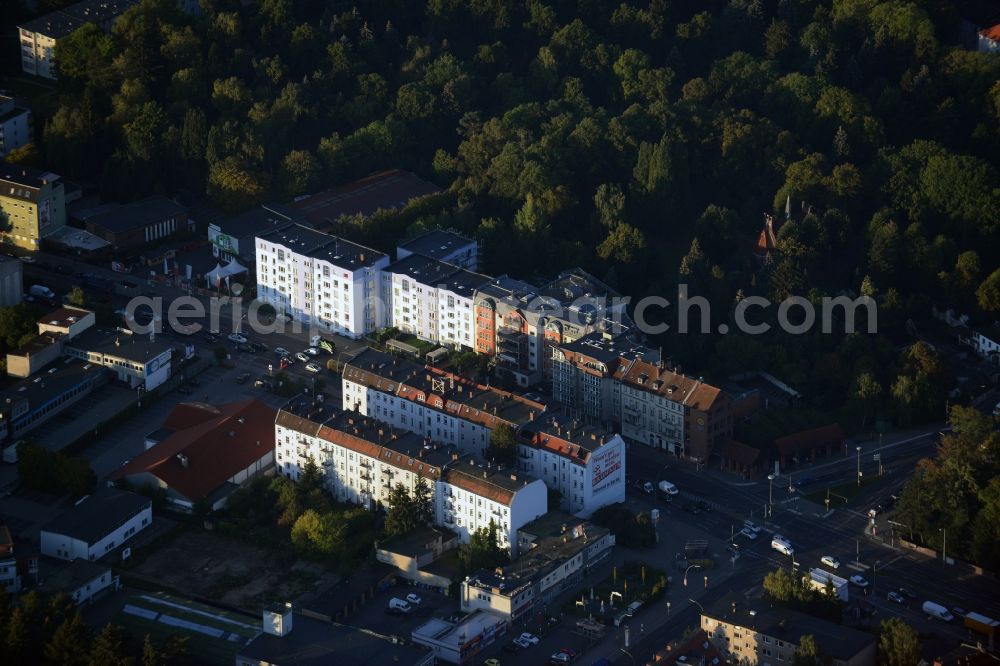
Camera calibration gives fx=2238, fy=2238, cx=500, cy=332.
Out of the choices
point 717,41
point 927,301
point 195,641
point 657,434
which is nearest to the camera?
point 195,641

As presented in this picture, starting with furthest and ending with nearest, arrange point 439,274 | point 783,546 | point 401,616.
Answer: point 439,274 < point 783,546 < point 401,616

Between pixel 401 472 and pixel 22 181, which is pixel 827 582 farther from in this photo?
pixel 22 181

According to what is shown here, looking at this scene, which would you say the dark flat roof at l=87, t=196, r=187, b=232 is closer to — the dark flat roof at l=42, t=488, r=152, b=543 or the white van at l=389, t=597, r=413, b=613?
the dark flat roof at l=42, t=488, r=152, b=543

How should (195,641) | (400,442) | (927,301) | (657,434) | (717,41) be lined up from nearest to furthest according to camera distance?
1. (195,641)
2. (400,442)
3. (657,434)
4. (927,301)
5. (717,41)

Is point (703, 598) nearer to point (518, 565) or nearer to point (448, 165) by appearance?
point (518, 565)

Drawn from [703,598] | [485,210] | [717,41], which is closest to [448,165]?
[485,210]

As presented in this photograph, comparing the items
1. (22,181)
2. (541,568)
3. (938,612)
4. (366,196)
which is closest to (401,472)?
(541,568)
